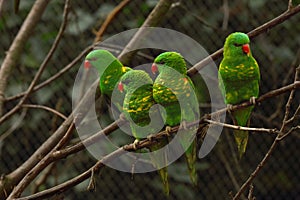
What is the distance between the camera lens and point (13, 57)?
1.38m

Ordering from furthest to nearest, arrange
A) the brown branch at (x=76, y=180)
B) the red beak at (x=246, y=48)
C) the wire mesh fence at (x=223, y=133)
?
the wire mesh fence at (x=223, y=133), the red beak at (x=246, y=48), the brown branch at (x=76, y=180)

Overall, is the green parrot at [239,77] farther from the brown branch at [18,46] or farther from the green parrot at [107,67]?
the brown branch at [18,46]

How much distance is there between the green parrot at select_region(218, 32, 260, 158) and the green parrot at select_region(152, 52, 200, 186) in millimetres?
94

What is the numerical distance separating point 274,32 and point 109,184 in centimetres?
81

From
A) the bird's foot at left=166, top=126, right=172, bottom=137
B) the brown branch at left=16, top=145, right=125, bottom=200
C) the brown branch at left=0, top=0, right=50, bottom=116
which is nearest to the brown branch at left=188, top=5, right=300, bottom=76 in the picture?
the bird's foot at left=166, top=126, right=172, bottom=137

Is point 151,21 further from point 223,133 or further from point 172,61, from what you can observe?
point 223,133

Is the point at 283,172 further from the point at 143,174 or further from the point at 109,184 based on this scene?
the point at 109,184

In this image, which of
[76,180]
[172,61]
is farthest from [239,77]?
[76,180]

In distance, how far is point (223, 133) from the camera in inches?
76.4

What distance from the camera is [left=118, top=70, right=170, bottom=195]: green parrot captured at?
0.90 m

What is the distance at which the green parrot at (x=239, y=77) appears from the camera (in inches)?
37.7

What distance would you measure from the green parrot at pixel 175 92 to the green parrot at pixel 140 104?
0.07 ft

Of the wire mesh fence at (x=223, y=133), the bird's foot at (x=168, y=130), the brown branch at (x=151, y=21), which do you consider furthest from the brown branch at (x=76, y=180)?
the wire mesh fence at (x=223, y=133)

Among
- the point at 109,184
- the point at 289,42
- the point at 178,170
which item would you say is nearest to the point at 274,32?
the point at 289,42
